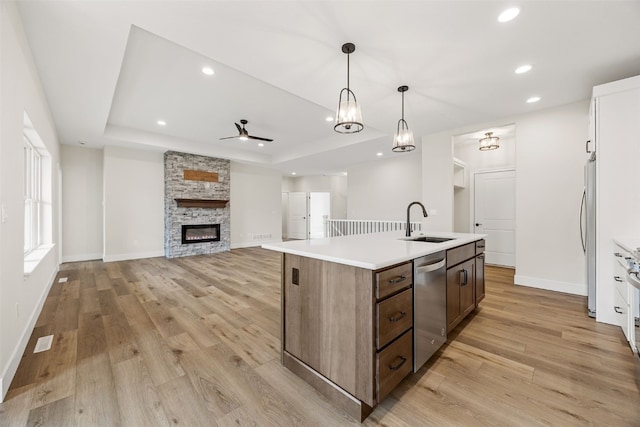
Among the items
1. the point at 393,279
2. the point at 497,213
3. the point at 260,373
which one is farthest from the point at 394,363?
the point at 497,213

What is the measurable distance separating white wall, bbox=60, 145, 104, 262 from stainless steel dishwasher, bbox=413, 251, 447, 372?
24.7ft

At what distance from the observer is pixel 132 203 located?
627 cm

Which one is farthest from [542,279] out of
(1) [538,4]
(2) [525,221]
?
(1) [538,4]

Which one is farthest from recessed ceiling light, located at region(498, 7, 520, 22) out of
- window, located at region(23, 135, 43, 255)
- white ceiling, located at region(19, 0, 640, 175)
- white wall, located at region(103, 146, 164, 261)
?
white wall, located at region(103, 146, 164, 261)

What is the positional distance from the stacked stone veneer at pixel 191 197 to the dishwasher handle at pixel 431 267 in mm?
6359

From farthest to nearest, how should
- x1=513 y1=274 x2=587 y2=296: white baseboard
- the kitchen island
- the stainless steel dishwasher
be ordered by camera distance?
1. x1=513 y1=274 x2=587 y2=296: white baseboard
2. the stainless steel dishwasher
3. the kitchen island

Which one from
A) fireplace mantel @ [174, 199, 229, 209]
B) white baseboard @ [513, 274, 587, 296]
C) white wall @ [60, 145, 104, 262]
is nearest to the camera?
white baseboard @ [513, 274, 587, 296]

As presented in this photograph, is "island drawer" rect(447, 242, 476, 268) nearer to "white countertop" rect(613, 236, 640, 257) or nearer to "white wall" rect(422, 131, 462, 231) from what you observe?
"white countertop" rect(613, 236, 640, 257)

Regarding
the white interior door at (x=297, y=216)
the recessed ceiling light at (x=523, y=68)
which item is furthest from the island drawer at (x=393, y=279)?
the white interior door at (x=297, y=216)

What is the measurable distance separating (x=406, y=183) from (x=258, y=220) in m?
4.83

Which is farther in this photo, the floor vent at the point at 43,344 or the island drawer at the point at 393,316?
the floor vent at the point at 43,344

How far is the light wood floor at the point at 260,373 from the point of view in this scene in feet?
4.91

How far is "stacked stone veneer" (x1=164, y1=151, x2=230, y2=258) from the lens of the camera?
6488 mm

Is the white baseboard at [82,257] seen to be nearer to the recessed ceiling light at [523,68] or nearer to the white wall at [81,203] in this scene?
the white wall at [81,203]
